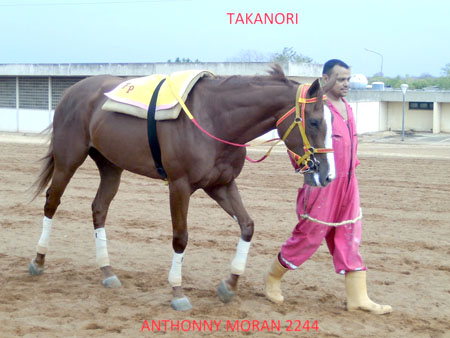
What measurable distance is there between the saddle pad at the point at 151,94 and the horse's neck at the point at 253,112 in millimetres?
398

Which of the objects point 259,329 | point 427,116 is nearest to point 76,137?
point 259,329

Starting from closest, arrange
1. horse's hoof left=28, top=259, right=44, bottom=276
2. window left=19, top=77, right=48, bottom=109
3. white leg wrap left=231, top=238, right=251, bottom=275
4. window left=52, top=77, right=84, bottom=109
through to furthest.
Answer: white leg wrap left=231, top=238, right=251, bottom=275, horse's hoof left=28, top=259, right=44, bottom=276, window left=52, top=77, right=84, bottom=109, window left=19, top=77, right=48, bottom=109

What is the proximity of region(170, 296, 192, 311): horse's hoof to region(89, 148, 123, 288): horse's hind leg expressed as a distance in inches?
34.1

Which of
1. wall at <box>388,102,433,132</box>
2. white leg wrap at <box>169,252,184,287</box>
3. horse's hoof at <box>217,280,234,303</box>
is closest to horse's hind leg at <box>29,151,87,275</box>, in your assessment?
white leg wrap at <box>169,252,184,287</box>

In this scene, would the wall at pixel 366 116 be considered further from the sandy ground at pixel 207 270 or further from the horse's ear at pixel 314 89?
the horse's ear at pixel 314 89

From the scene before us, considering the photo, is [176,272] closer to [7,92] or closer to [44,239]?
[44,239]

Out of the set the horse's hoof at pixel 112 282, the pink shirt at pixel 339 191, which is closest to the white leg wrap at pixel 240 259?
the pink shirt at pixel 339 191

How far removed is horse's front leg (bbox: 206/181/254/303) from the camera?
511 cm

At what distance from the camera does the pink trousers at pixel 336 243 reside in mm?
4809

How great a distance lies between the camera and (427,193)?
10664 millimetres

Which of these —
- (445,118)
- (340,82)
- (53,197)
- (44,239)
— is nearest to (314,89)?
(340,82)

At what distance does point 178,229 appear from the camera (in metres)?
5.01

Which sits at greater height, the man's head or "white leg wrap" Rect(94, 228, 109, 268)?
the man's head

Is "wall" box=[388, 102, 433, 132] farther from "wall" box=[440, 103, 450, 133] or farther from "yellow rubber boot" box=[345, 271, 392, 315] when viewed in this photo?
"yellow rubber boot" box=[345, 271, 392, 315]
